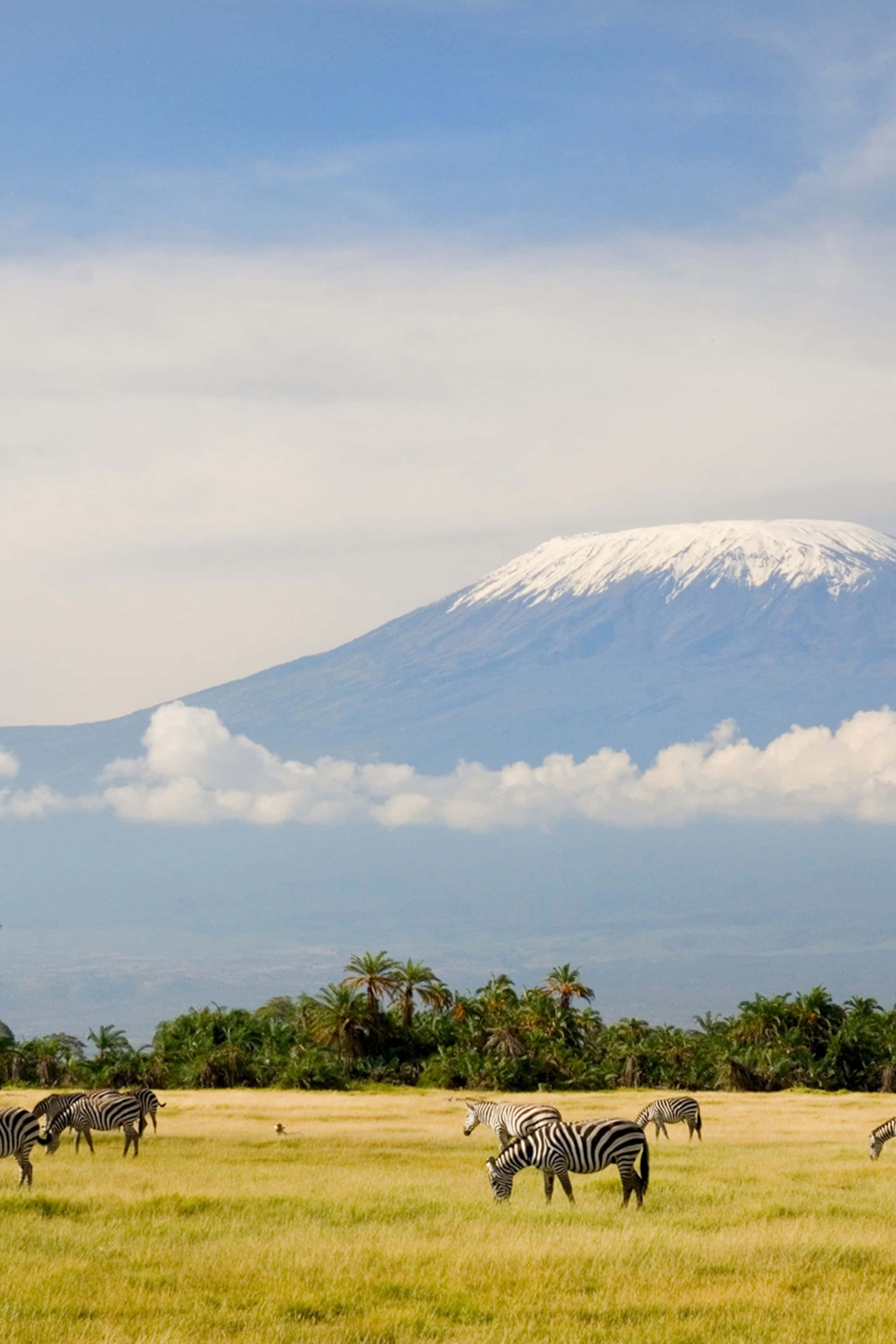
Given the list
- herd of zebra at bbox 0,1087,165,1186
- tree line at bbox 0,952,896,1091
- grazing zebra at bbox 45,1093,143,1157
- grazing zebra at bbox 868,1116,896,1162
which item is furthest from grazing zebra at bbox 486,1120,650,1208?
tree line at bbox 0,952,896,1091

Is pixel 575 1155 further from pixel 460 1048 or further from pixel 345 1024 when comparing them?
pixel 345 1024

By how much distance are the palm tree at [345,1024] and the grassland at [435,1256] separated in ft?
192

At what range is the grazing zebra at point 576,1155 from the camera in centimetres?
2792

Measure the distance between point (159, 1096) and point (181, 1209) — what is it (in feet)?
165

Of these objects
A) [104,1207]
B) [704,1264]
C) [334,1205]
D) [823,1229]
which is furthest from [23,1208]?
[823,1229]

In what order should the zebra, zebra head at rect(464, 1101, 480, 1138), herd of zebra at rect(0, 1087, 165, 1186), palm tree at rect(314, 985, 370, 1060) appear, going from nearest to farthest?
herd of zebra at rect(0, 1087, 165, 1186) → the zebra → zebra head at rect(464, 1101, 480, 1138) → palm tree at rect(314, 985, 370, 1060)

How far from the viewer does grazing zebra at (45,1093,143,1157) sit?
4159cm

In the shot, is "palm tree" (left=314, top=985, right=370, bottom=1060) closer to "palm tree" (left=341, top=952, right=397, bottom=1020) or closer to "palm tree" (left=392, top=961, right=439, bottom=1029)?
"palm tree" (left=341, top=952, right=397, bottom=1020)

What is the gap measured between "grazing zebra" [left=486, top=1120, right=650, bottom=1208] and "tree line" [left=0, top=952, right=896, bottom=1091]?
5942 cm

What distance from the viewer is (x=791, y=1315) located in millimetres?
20172

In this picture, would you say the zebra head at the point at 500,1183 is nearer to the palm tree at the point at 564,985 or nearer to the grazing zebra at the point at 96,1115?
the grazing zebra at the point at 96,1115

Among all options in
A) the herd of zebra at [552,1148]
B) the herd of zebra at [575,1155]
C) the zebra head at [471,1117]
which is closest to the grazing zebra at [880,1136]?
the zebra head at [471,1117]

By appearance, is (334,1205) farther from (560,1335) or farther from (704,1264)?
(560,1335)

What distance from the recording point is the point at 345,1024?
98.0m
